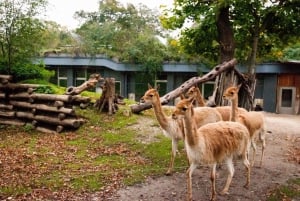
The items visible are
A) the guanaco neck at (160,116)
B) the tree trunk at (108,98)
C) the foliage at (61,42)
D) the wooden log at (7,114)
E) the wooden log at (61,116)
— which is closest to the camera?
the guanaco neck at (160,116)

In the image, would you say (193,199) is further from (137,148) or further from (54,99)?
(54,99)

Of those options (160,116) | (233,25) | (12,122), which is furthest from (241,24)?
(12,122)

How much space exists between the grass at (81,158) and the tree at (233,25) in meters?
3.50

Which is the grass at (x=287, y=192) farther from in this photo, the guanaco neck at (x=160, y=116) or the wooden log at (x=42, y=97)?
the wooden log at (x=42, y=97)

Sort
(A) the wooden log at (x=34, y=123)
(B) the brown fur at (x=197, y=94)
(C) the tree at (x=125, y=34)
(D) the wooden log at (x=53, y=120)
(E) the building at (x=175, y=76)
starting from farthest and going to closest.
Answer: (C) the tree at (x=125, y=34) → (E) the building at (x=175, y=76) → (A) the wooden log at (x=34, y=123) → (D) the wooden log at (x=53, y=120) → (B) the brown fur at (x=197, y=94)

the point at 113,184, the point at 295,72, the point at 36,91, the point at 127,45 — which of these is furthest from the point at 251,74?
the point at 127,45

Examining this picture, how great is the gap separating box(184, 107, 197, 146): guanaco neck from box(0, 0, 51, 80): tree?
9.60 metres

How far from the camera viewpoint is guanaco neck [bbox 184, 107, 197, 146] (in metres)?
5.78

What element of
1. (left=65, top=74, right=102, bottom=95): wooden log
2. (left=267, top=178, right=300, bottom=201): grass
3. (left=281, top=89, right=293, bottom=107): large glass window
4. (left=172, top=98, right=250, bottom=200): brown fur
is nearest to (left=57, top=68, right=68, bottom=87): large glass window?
(left=65, top=74, right=102, bottom=95): wooden log

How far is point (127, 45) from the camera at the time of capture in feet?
81.5

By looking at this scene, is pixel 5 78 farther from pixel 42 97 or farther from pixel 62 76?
pixel 62 76

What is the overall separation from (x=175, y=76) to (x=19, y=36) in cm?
1232

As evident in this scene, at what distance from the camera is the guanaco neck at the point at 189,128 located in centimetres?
578

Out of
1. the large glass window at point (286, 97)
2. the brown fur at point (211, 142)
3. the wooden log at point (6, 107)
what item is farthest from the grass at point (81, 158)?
the large glass window at point (286, 97)
